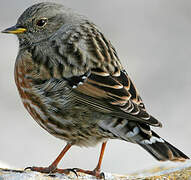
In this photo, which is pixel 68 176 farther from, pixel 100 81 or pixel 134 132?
pixel 100 81

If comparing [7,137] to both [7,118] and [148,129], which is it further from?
[148,129]

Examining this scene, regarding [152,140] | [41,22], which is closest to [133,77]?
[41,22]

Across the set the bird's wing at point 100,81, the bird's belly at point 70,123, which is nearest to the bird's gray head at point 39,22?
the bird's wing at point 100,81

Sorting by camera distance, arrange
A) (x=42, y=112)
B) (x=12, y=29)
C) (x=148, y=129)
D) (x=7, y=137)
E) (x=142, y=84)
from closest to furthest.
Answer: (x=148, y=129) < (x=42, y=112) < (x=12, y=29) < (x=7, y=137) < (x=142, y=84)

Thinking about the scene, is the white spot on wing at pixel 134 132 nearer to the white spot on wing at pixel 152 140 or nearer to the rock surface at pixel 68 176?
the white spot on wing at pixel 152 140

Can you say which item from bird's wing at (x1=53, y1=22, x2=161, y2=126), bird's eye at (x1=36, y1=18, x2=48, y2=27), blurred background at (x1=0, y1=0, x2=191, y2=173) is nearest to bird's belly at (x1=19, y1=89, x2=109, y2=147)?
bird's wing at (x1=53, y1=22, x2=161, y2=126)

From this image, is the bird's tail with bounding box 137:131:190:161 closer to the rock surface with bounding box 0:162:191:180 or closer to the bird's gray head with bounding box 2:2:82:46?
the rock surface with bounding box 0:162:191:180

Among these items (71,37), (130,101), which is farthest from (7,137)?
(130,101)
